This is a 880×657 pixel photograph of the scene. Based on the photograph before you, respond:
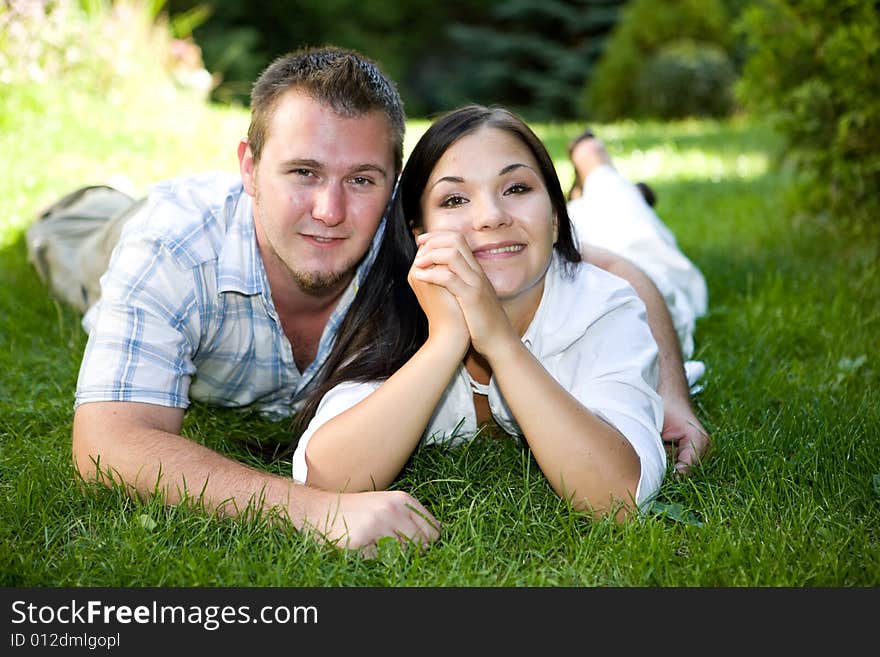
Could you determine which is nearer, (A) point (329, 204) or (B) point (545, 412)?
(B) point (545, 412)

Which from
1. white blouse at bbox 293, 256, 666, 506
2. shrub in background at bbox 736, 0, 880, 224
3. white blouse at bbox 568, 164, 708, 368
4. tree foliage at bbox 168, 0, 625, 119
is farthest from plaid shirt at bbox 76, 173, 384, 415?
tree foliage at bbox 168, 0, 625, 119

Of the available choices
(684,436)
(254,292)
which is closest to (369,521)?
(254,292)

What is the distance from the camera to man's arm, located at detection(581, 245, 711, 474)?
10.2ft

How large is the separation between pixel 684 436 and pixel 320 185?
1.45 m

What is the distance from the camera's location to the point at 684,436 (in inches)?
124

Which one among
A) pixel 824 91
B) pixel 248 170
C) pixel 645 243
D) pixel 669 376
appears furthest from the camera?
pixel 824 91

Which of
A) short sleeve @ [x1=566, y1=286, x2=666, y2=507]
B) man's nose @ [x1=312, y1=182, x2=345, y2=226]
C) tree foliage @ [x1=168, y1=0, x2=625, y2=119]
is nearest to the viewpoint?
short sleeve @ [x1=566, y1=286, x2=666, y2=507]

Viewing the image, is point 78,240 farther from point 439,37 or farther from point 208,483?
A: point 439,37

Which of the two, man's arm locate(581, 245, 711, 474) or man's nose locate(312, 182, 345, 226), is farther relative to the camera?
man's arm locate(581, 245, 711, 474)

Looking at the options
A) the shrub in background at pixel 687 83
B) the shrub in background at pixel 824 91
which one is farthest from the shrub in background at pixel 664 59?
the shrub in background at pixel 824 91

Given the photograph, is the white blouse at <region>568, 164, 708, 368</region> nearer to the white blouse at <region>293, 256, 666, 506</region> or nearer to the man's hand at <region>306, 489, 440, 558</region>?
the white blouse at <region>293, 256, 666, 506</region>

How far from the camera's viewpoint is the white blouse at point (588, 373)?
267 centimetres

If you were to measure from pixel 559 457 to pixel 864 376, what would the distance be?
1.86 m

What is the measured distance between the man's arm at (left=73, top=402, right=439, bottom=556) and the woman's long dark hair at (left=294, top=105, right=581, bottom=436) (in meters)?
0.45
